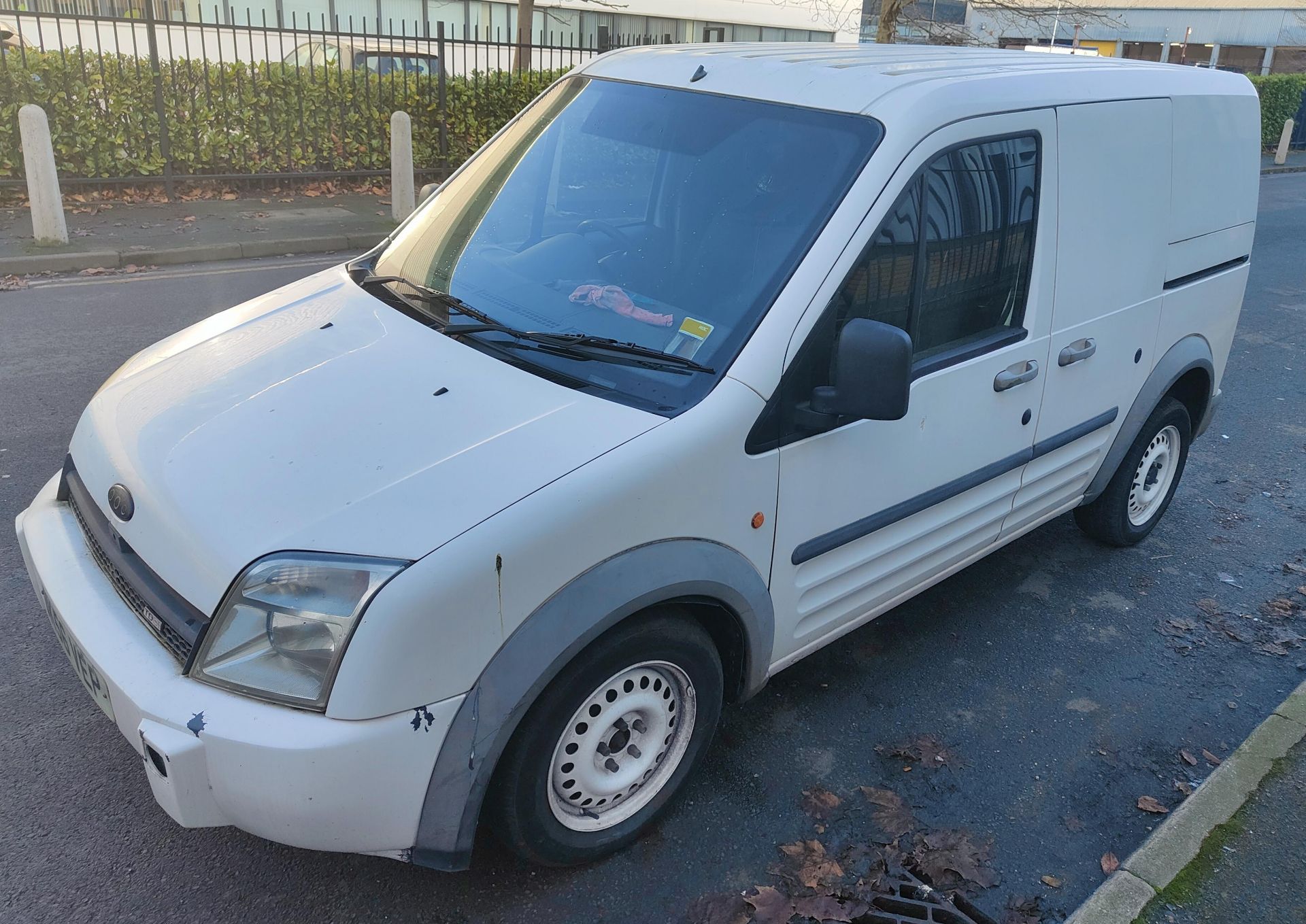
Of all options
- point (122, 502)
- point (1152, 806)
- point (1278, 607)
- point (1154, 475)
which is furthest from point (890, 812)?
point (1154, 475)

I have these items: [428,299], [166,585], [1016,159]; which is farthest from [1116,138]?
[166,585]

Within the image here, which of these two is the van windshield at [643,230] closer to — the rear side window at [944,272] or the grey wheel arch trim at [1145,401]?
the rear side window at [944,272]

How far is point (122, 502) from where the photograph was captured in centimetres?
260

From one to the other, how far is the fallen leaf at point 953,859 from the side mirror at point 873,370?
1.27m

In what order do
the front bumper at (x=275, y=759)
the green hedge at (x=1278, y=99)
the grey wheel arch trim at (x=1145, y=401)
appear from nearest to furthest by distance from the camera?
the front bumper at (x=275, y=759) < the grey wheel arch trim at (x=1145, y=401) < the green hedge at (x=1278, y=99)

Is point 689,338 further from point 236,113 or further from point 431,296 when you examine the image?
point 236,113

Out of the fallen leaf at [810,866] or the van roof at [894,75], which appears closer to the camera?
the fallen leaf at [810,866]

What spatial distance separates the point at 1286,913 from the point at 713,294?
A: 7.51 feet

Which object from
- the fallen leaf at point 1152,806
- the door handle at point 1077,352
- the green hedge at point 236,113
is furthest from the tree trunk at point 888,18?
the fallen leaf at point 1152,806

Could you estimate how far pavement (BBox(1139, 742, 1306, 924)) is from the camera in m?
2.76

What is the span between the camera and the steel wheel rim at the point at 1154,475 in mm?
4680

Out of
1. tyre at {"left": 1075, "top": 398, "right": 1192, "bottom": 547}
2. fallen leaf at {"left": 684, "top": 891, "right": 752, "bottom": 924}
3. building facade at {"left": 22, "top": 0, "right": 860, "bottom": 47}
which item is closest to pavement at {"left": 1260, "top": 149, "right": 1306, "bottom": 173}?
building facade at {"left": 22, "top": 0, "right": 860, "bottom": 47}

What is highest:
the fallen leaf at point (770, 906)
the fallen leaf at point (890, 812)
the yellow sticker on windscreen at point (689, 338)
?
the yellow sticker on windscreen at point (689, 338)

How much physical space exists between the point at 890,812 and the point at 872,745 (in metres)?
0.32
